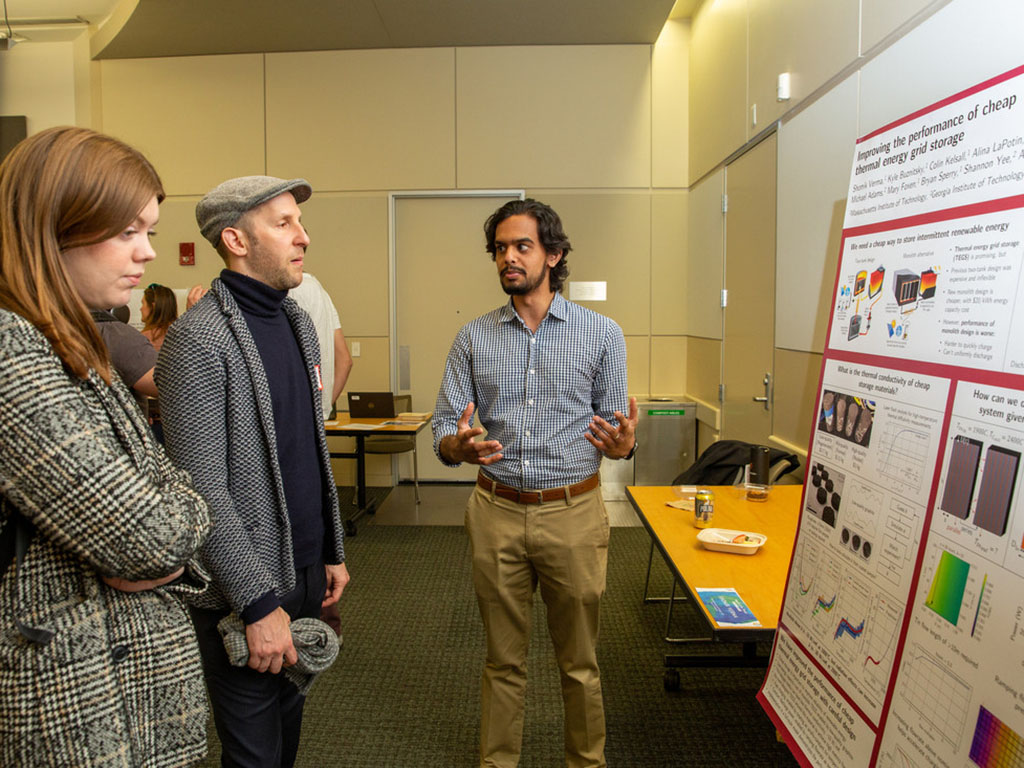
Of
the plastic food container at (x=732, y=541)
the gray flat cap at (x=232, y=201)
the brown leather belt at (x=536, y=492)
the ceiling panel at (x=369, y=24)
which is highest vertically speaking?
the ceiling panel at (x=369, y=24)

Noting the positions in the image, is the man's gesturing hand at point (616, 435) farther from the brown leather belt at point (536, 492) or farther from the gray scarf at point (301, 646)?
the gray scarf at point (301, 646)

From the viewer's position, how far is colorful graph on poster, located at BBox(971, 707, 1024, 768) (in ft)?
3.34

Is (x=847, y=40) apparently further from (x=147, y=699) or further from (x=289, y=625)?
(x=147, y=699)

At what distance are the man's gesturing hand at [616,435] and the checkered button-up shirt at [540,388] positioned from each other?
105 mm

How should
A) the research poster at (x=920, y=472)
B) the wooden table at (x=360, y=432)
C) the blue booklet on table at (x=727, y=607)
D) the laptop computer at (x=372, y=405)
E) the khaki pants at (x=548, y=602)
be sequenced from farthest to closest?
the laptop computer at (x=372, y=405), the wooden table at (x=360, y=432), the khaki pants at (x=548, y=602), the blue booklet on table at (x=727, y=607), the research poster at (x=920, y=472)

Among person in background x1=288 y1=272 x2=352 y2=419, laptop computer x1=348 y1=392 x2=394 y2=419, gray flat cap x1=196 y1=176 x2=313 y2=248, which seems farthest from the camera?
laptop computer x1=348 y1=392 x2=394 y2=419

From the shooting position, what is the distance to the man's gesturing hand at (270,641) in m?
1.36

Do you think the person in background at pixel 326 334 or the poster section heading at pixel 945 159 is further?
the person in background at pixel 326 334

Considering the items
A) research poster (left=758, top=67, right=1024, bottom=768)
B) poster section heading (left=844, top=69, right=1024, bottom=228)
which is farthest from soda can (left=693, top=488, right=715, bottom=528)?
poster section heading (left=844, top=69, right=1024, bottom=228)

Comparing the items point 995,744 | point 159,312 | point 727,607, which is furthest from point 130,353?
point 995,744

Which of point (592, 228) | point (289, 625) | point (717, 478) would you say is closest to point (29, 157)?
point (289, 625)

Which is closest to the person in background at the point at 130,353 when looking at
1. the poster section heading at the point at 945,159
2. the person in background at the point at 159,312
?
the person in background at the point at 159,312

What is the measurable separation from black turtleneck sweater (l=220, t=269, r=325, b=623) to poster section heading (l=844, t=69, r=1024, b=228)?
140 centimetres

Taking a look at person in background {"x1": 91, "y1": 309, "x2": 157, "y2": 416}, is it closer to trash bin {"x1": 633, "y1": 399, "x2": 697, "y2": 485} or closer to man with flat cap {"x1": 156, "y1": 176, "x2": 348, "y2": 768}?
man with flat cap {"x1": 156, "y1": 176, "x2": 348, "y2": 768}
